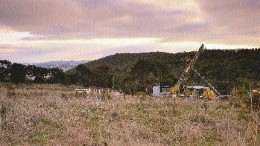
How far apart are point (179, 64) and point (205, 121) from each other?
52.9 meters

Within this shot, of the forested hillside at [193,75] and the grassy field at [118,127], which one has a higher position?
the forested hillside at [193,75]

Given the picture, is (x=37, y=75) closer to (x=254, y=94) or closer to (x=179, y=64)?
(x=179, y=64)

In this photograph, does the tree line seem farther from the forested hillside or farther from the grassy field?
the grassy field

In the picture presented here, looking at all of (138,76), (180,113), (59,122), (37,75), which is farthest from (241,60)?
(59,122)

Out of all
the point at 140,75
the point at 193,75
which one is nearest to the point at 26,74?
the point at 140,75

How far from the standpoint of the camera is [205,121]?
13461 millimetres

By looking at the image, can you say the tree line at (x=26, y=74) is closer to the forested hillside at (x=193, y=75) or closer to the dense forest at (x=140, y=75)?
the dense forest at (x=140, y=75)

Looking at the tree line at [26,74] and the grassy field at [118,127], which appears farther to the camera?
the tree line at [26,74]

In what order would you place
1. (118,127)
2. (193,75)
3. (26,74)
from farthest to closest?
(193,75), (26,74), (118,127)

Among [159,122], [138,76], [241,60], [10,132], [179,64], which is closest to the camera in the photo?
[10,132]

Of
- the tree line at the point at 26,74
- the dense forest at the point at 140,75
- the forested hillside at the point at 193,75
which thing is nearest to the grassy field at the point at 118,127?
the forested hillside at the point at 193,75

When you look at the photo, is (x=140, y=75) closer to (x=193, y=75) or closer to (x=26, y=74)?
(x=193, y=75)

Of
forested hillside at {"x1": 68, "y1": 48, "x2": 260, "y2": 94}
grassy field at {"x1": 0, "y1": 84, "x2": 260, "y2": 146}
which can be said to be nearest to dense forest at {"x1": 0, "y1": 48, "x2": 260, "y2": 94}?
forested hillside at {"x1": 68, "y1": 48, "x2": 260, "y2": 94}

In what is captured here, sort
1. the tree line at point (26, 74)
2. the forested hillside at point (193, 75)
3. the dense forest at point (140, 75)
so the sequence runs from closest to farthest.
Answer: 1. the forested hillside at point (193, 75)
2. the dense forest at point (140, 75)
3. the tree line at point (26, 74)
